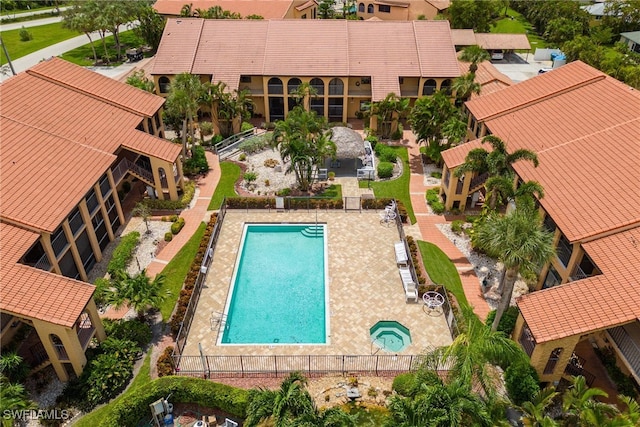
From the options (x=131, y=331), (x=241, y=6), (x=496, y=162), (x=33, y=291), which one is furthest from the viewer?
(x=241, y=6)

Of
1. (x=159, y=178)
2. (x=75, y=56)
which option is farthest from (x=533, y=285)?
(x=75, y=56)

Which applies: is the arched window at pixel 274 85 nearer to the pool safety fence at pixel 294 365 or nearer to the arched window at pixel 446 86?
the arched window at pixel 446 86

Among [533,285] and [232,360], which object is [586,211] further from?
[232,360]

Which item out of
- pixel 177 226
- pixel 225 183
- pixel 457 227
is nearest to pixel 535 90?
pixel 457 227

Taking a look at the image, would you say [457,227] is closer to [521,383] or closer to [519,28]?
[521,383]

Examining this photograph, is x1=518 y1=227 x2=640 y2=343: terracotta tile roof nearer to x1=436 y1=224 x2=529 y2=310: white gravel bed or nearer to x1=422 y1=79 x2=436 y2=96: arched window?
x1=436 y1=224 x2=529 y2=310: white gravel bed
